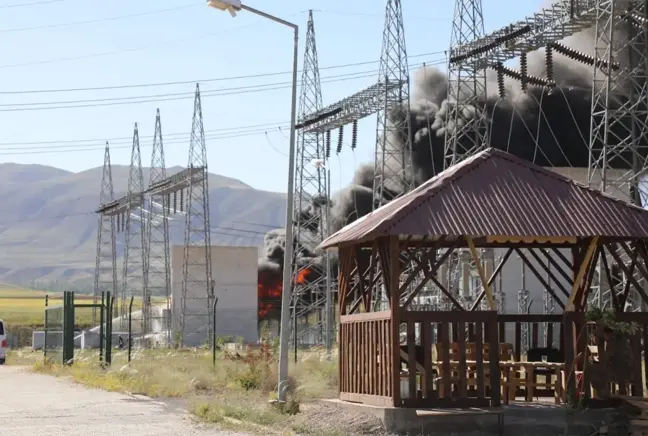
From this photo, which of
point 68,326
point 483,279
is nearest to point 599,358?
point 483,279

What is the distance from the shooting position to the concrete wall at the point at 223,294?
75.6 metres

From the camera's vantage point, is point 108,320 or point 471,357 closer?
point 471,357

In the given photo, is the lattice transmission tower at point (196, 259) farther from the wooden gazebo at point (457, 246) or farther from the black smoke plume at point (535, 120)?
the wooden gazebo at point (457, 246)

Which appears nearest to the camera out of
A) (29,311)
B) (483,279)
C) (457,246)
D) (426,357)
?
(426,357)

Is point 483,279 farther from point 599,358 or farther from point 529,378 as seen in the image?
point 529,378

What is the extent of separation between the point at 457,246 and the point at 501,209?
119 centimetres

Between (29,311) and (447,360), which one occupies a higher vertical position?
(29,311)

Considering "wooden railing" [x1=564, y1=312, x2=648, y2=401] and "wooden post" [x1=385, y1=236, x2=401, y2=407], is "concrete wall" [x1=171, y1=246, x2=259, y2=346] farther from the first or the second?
"wooden post" [x1=385, y1=236, x2=401, y2=407]

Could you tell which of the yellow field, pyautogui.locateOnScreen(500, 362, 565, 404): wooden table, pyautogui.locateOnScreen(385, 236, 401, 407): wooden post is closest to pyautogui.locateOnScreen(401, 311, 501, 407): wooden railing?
pyautogui.locateOnScreen(385, 236, 401, 407): wooden post

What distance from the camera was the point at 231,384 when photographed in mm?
28453

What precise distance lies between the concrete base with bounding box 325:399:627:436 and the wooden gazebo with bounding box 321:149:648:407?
28 cm

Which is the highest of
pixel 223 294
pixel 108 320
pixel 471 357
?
pixel 223 294

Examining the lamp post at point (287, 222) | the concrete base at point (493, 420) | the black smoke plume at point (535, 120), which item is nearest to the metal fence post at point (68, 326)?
the lamp post at point (287, 222)

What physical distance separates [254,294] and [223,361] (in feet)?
158
